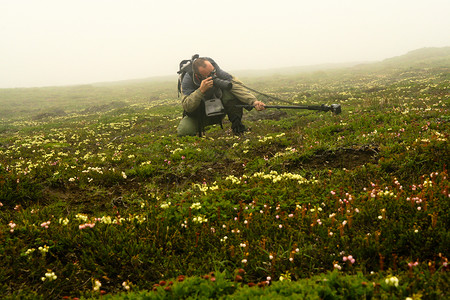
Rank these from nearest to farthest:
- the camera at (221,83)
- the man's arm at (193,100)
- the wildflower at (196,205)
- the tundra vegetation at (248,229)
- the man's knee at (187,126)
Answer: the tundra vegetation at (248,229) → the wildflower at (196,205) → the man's arm at (193,100) → the camera at (221,83) → the man's knee at (187,126)

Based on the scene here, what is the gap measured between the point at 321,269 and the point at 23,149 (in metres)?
14.0

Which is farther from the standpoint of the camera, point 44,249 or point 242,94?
point 242,94

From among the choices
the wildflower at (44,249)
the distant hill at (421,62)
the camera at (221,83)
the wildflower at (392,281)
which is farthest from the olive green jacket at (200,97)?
the distant hill at (421,62)

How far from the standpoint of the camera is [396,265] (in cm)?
334

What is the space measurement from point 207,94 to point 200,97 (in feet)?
2.22

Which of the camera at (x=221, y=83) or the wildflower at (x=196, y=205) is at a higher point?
the camera at (x=221, y=83)

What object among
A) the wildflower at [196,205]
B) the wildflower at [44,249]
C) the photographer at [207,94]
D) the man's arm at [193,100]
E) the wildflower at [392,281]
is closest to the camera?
the wildflower at [392,281]

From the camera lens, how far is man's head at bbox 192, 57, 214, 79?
9.84m

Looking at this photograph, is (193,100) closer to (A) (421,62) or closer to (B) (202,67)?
(B) (202,67)

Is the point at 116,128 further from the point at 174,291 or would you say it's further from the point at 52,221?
the point at 174,291

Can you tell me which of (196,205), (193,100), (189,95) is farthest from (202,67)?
(196,205)

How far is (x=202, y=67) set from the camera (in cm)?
997

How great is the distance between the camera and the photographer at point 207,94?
9.79 metres

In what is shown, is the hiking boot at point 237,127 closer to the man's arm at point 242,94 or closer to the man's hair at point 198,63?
the man's arm at point 242,94
